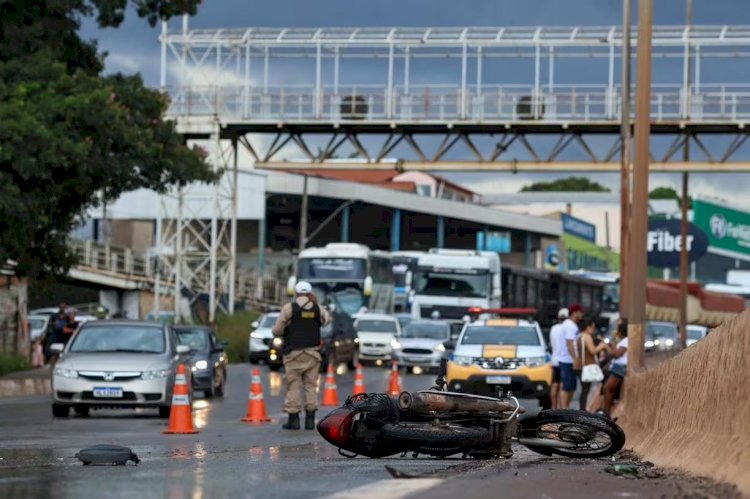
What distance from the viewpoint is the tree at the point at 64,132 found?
103 feet

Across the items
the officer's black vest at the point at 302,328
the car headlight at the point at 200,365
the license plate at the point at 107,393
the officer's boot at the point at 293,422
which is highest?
the officer's black vest at the point at 302,328

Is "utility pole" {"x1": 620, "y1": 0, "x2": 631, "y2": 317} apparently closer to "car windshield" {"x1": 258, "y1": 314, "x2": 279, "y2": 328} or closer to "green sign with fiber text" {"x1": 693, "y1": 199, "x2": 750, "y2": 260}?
"car windshield" {"x1": 258, "y1": 314, "x2": 279, "y2": 328}

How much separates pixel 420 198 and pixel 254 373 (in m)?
61.4

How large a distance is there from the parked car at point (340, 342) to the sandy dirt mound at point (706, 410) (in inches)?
1084

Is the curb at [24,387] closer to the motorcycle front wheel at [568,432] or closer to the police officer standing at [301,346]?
the police officer standing at [301,346]

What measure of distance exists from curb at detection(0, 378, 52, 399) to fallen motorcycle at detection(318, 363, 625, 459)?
1926 centimetres

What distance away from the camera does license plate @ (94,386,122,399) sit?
23.3 m

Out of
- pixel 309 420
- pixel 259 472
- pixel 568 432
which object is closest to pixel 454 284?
pixel 309 420

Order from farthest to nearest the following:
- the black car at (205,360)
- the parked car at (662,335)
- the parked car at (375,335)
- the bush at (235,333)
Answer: the bush at (235,333) < the parked car at (375,335) < the parked car at (662,335) < the black car at (205,360)

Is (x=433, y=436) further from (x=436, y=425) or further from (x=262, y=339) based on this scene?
(x=262, y=339)

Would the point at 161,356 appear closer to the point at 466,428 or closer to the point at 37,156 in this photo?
the point at 37,156

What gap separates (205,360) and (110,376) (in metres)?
7.56

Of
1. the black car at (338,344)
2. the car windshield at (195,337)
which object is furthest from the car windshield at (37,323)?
the car windshield at (195,337)

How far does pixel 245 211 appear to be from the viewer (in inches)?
3068
